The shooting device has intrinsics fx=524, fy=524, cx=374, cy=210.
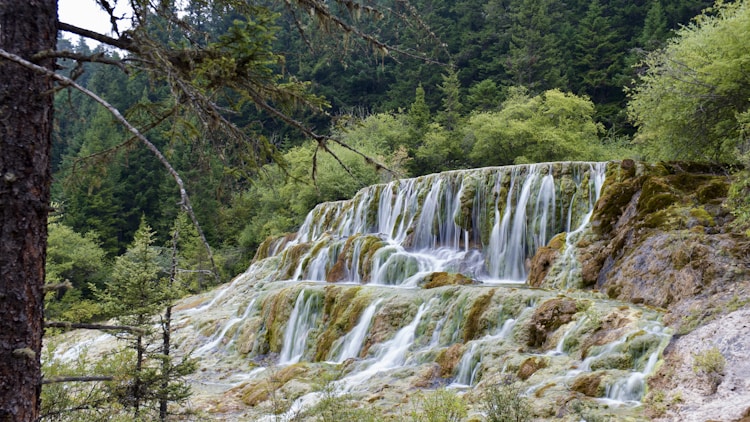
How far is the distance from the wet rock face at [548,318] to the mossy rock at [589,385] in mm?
1777

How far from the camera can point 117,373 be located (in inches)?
243

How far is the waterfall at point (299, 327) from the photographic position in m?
12.6

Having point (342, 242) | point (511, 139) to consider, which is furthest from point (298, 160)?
point (342, 242)

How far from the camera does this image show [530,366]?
740 centimetres

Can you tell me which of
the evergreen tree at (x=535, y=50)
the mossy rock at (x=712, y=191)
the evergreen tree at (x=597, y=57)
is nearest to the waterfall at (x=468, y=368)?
the mossy rock at (x=712, y=191)

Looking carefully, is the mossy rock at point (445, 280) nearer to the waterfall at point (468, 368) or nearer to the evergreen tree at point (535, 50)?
the waterfall at point (468, 368)

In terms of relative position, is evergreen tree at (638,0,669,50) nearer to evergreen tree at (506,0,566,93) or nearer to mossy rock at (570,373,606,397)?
evergreen tree at (506,0,566,93)

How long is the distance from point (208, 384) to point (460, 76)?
1435 inches

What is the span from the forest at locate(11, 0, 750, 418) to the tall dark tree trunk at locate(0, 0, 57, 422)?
28 cm

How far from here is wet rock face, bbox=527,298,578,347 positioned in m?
8.35

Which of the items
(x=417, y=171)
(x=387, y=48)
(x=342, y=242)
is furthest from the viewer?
(x=417, y=171)

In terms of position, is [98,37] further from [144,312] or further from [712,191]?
[712,191]

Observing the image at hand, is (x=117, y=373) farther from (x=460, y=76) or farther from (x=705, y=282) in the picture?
(x=460, y=76)

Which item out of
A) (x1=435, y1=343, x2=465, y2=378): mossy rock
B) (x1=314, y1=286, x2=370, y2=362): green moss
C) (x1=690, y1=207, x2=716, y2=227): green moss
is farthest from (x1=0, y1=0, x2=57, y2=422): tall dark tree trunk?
(x1=690, y1=207, x2=716, y2=227): green moss
